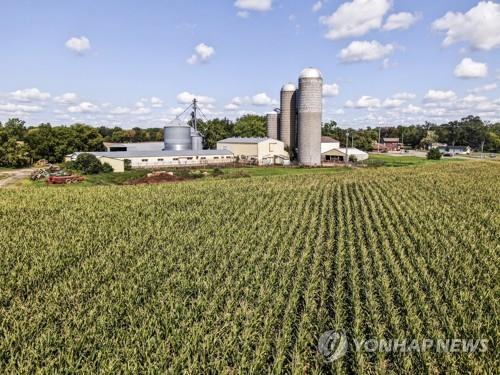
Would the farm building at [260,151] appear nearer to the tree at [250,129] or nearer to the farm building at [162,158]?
the farm building at [162,158]

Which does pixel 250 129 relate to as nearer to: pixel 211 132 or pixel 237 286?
pixel 211 132

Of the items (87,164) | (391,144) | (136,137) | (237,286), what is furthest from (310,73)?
(391,144)

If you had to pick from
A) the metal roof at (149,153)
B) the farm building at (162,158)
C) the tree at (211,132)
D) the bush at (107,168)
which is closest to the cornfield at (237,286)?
the bush at (107,168)

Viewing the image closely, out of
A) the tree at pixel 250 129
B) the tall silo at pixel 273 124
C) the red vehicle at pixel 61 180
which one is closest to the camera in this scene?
the red vehicle at pixel 61 180

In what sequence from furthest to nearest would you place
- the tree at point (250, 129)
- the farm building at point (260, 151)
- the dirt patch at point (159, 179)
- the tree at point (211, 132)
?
the tree at point (250, 129) → the tree at point (211, 132) → the farm building at point (260, 151) → the dirt patch at point (159, 179)

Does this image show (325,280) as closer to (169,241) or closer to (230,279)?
(230,279)

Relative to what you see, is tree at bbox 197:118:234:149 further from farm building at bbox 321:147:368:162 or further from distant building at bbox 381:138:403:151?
distant building at bbox 381:138:403:151

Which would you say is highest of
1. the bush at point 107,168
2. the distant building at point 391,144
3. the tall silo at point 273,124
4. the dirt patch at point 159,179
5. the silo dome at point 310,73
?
the silo dome at point 310,73

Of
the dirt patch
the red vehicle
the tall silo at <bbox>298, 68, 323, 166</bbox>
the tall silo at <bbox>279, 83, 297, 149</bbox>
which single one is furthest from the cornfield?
the tall silo at <bbox>279, 83, 297, 149</bbox>
